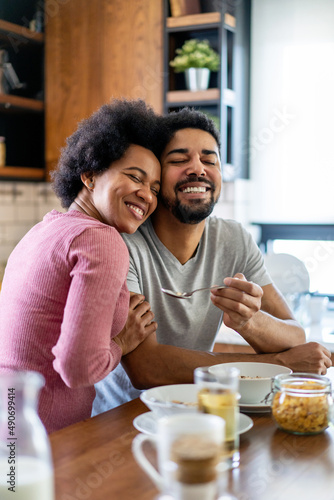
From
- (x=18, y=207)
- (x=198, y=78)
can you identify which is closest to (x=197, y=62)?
(x=198, y=78)

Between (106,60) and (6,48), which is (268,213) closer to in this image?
(106,60)

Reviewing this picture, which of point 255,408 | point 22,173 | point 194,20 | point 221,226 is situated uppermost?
point 194,20

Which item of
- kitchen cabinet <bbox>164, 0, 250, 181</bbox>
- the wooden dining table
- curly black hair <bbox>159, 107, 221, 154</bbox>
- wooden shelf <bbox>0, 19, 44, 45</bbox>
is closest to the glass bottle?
the wooden dining table

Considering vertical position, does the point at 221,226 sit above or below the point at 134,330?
above

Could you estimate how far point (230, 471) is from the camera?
3.09 feet

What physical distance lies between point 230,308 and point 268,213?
77.2 inches

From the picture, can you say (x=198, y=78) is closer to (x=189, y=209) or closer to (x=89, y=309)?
(x=189, y=209)

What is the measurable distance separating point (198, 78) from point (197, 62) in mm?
80

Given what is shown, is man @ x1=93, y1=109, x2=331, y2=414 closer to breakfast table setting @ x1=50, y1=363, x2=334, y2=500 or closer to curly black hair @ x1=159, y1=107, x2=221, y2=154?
curly black hair @ x1=159, y1=107, x2=221, y2=154

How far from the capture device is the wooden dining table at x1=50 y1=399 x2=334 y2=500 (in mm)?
876

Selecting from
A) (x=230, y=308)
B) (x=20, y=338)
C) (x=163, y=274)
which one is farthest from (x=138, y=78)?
(x=20, y=338)

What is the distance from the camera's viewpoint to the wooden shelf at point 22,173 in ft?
10.9

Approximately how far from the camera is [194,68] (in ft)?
10.2

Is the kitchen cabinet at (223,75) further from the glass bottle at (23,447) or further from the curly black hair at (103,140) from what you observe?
the glass bottle at (23,447)
